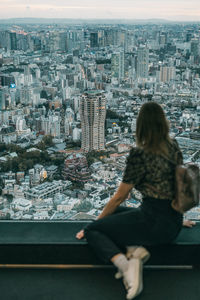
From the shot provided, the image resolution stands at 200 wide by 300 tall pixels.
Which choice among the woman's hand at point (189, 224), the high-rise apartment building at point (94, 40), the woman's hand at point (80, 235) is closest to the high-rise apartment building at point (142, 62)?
the high-rise apartment building at point (94, 40)

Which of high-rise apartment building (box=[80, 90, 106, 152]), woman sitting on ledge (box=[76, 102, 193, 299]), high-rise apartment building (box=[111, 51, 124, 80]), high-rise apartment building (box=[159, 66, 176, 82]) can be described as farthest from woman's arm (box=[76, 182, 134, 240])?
high-rise apartment building (box=[111, 51, 124, 80])

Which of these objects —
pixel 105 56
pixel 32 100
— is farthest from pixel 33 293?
pixel 105 56

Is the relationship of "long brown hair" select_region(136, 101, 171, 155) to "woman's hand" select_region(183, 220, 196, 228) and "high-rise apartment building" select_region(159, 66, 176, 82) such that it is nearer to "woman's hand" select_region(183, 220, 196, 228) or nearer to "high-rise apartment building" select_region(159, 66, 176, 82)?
"woman's hand" select_region(183, 220, 196, 228)

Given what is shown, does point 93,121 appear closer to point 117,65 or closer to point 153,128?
point 153,128

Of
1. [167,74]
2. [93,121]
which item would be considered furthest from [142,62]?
[93,121]

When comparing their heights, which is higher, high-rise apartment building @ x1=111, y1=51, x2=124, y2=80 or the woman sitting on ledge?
the woman sitting on ledge
